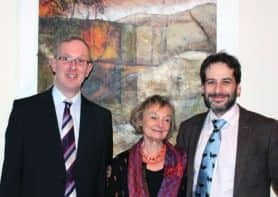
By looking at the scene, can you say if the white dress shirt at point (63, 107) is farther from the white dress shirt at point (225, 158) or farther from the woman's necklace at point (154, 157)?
the white dress shirt at point (225, 158)

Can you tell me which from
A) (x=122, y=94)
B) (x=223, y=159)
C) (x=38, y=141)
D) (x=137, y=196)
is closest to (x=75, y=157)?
(x=38, y=141)

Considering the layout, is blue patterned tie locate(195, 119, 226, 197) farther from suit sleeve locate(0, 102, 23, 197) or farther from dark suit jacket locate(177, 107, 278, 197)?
suit sleeve locate(0, 102, 23, 197)

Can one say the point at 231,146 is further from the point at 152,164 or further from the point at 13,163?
the point at 13,163

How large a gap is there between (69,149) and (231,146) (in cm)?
77

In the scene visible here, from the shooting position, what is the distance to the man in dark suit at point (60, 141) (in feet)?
6.05

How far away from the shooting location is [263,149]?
6.17 ft

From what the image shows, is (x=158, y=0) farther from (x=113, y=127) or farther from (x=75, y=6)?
(x=113, y=127)

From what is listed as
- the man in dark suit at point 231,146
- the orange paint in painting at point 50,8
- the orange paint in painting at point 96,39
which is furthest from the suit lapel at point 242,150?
the orange paint in painting at point 50,8

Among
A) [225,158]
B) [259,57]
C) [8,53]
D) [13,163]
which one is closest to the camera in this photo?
[13,163]

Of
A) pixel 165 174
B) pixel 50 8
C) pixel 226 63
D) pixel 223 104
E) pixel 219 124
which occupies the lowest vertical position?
pixel 165 174

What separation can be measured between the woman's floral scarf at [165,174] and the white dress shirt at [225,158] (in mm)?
95

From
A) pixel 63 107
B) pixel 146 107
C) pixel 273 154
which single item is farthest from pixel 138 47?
pixel 273 154

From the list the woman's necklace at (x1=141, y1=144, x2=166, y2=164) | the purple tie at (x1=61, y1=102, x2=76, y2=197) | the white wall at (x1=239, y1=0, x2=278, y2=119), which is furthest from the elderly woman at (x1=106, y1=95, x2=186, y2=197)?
the white wall at (x1=239, y1=0, x2=278, y2=119)

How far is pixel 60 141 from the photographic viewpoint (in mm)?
1891
